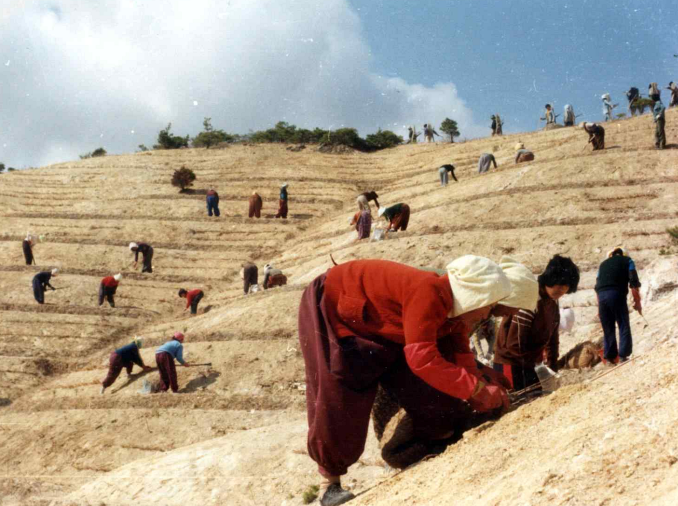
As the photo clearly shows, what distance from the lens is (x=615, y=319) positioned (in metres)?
8.23

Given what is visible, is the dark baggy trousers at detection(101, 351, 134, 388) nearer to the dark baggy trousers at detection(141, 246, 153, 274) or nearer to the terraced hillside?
the terraced hillside

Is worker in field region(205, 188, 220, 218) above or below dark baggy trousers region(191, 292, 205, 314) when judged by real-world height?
above

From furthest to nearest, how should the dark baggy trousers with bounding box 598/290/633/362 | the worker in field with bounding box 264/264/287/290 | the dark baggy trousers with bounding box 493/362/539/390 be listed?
the worker in field with bounding box 264/264/287/290
the dark baggy trousers with bounding box 598/290/633/362
the dark baggy trousers with bounding box 493/362/539/390

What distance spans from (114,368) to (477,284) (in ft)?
Result: 37.5

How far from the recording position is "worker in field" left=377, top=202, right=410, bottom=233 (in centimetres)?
1884

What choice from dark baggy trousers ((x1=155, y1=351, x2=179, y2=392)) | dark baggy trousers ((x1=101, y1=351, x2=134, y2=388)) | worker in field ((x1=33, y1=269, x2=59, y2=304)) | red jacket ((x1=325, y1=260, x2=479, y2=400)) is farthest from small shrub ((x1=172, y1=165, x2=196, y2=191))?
red jacket ((x1=325, y1=260, x2=479, y2=400))

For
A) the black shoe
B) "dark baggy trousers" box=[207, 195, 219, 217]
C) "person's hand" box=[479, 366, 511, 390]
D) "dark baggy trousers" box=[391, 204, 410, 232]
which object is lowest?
the black shoe

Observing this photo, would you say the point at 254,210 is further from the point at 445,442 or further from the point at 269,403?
the point at 445,442

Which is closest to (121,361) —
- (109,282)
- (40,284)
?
(109,282)

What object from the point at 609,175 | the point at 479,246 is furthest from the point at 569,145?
the point at 479,246

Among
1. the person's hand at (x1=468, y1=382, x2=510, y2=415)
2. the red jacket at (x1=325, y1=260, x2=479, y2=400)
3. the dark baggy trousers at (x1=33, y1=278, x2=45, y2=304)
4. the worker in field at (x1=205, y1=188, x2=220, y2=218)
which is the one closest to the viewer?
the red jacket at (x1=325, y1=260, x2=479, y2=400)

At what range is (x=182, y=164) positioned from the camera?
3612 centimetres

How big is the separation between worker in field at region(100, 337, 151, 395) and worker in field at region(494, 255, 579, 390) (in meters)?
9.93

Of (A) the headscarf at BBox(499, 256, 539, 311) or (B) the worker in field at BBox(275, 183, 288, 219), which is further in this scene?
(B) the worker in field at BBox(275, 183, 288, 219)
